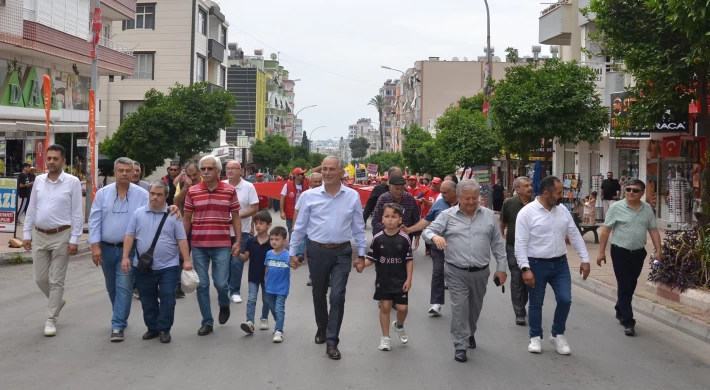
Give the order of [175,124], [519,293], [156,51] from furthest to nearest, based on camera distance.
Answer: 1. [156,51]
2. [175,124]
3. [519,293]

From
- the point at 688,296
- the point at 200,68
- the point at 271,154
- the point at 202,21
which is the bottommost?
the point at 688,296

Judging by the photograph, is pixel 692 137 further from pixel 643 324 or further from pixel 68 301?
pixel 68 301

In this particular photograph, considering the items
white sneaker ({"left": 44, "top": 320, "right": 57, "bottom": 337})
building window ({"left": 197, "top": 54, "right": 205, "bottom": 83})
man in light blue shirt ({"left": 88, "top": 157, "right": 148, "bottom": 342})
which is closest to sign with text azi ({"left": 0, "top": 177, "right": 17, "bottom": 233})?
white sneaker ({"left": 44, "top": 320, "right": 57, "bottom": 337})

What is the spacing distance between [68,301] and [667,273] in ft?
26.8

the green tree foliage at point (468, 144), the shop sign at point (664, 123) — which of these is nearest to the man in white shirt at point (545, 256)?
the shop sign at point (664, 123)

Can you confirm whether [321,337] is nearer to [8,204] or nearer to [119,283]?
[119,283]

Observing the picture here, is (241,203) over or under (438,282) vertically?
over

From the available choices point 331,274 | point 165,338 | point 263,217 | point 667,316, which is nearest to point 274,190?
point 263,217

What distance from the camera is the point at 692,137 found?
23734 mm

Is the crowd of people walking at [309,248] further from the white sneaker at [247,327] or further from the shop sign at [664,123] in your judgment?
the shop sign at [664,123]

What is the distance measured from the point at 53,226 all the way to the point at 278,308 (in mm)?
2501

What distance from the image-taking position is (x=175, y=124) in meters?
39.2

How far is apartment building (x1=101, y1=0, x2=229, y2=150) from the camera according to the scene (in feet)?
172

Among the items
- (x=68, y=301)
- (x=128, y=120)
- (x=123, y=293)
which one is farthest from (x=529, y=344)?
(x=128, y=120)
